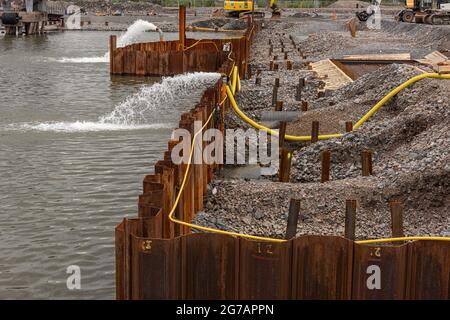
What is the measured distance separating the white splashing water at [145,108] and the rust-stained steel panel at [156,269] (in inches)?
518

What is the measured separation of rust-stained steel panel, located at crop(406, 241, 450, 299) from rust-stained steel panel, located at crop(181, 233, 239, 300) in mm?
1629

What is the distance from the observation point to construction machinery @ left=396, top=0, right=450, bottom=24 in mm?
48197

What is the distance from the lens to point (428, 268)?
6.84 m

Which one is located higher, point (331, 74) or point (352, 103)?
point (331, 74)

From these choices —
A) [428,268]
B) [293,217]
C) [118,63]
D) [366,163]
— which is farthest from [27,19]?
[428,268]

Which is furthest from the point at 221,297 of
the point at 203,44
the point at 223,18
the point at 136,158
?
the point at 223,18

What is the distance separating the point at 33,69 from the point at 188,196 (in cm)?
2983

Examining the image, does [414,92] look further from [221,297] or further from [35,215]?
[221,297]

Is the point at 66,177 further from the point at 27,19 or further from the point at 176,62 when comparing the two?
the point at 27,19

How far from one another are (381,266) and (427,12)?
45985 mm

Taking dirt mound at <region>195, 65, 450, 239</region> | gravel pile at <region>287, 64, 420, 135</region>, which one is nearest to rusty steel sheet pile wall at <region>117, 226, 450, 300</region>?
dirt mound at <region>195, 65, 450, 239</region>

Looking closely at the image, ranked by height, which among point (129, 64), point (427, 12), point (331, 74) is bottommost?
point (129, 64)

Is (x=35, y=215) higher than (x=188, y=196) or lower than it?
lower
